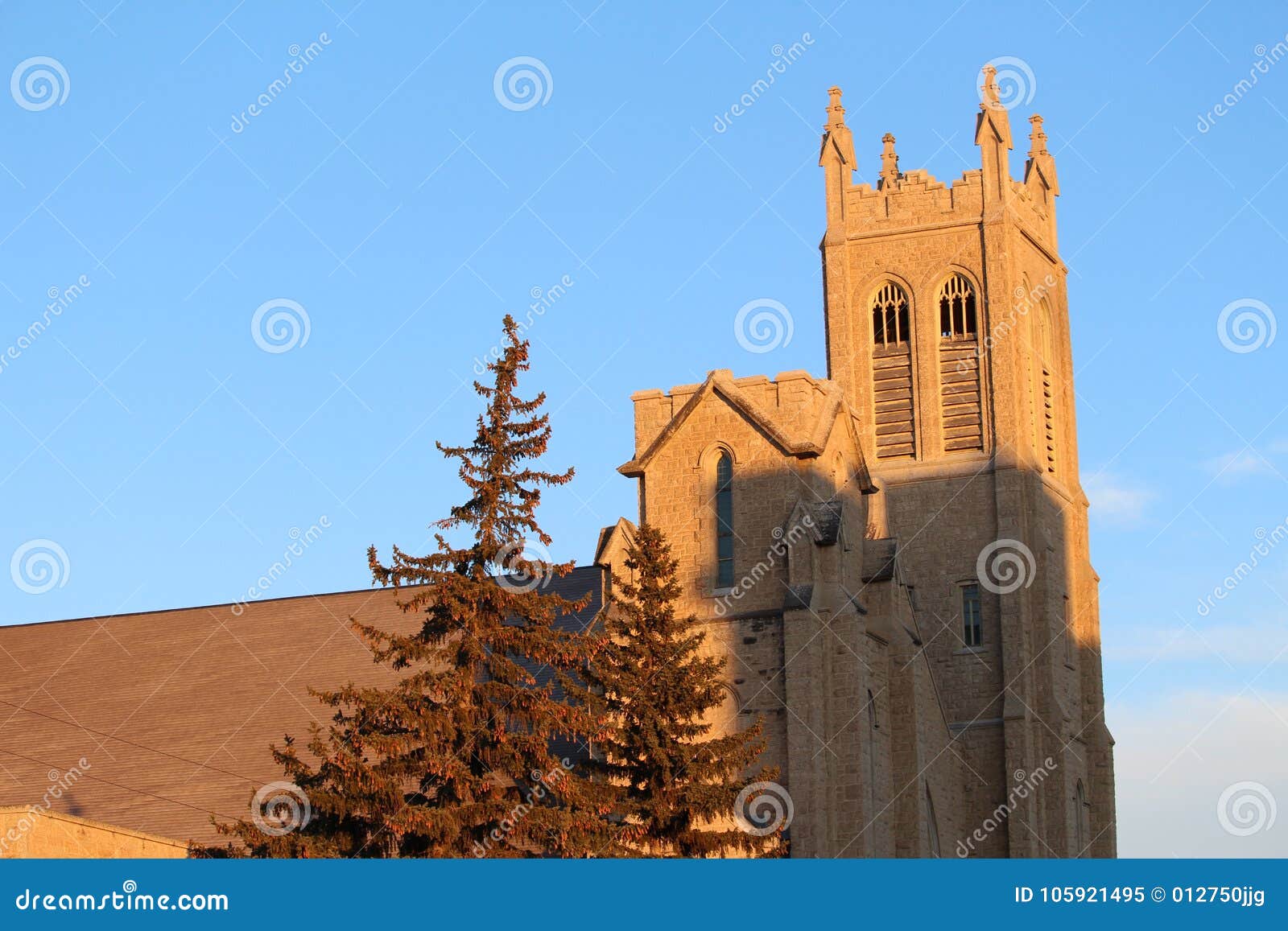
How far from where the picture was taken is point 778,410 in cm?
3541

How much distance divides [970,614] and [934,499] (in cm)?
286

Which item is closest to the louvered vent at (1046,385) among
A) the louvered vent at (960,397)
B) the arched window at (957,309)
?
the louvered vent at (960,397)

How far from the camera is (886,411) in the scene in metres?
51.6

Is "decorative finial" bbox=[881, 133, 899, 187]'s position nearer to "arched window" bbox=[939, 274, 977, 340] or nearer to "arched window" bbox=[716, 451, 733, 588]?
"arched window" bbox=[939, 274, 977, 340]

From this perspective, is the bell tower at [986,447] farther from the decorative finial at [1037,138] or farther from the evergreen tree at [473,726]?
the evergreen tree at [473,726]

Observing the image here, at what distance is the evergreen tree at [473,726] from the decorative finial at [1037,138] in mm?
29457

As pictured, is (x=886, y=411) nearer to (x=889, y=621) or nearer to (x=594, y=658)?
(x=889, y=621)

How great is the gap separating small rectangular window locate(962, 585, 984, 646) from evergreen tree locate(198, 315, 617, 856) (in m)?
21.6

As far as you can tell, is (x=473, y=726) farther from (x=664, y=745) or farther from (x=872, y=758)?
(x=872, y=758)

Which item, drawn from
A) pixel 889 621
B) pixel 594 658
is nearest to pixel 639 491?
pixel 889 621

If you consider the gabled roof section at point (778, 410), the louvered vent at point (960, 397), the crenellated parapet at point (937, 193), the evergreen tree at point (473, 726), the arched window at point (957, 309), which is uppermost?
the crenellated parapet at point (937, 193)

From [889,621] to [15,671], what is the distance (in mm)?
18026

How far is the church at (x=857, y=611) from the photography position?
33906 millimetres

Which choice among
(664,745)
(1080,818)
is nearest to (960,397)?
(1080,818)
